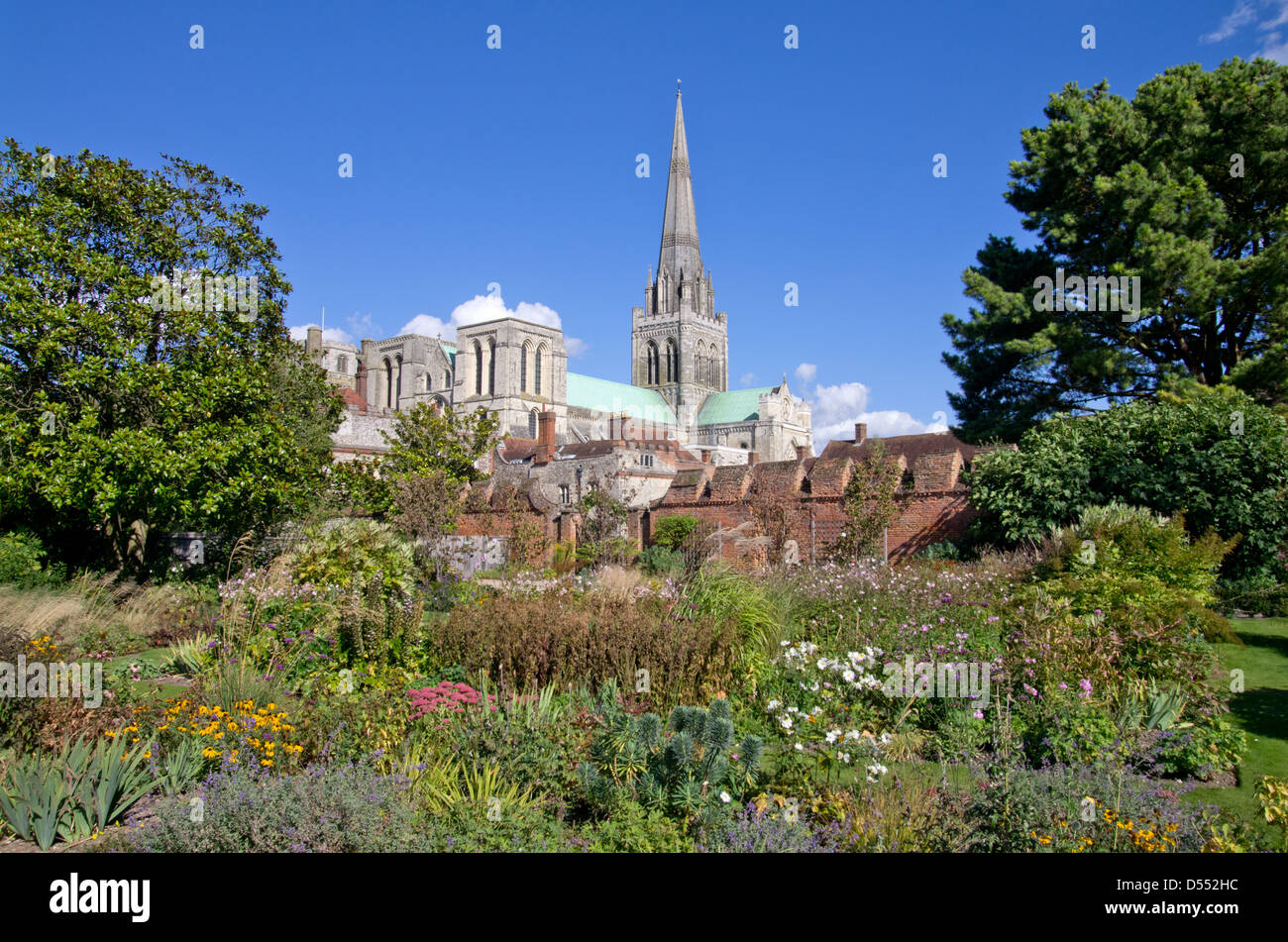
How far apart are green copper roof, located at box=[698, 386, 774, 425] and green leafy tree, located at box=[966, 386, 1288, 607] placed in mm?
82066

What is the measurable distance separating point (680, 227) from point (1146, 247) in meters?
91.8

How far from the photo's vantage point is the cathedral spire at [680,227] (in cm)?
10268

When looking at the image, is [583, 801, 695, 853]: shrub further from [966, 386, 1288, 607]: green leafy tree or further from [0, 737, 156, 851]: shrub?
[966, 386, 1288, 607]: green leafy tree

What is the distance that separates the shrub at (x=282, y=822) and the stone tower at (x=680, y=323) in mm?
96979

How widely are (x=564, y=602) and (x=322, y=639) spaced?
8.11ft

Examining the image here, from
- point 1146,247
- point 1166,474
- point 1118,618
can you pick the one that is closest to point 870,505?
point 1166,474

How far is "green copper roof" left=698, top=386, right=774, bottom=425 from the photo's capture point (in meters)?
98.6

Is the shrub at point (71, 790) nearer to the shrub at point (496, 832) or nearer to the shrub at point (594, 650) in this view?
the shrub at point (496, 832)

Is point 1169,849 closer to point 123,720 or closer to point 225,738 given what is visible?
point 225,738

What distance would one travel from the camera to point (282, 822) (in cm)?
430

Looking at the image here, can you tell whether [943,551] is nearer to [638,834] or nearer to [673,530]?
[673,530]

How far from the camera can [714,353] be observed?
10894 centimetres
